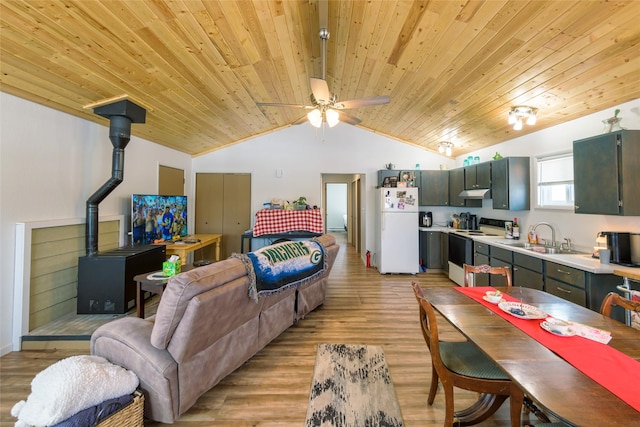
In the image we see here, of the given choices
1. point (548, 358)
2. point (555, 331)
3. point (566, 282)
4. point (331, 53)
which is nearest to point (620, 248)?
point (566, 282)

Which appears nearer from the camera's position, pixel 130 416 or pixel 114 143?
pixel 130 416

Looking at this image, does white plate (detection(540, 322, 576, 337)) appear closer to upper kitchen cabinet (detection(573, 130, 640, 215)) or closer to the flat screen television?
upper kitchen cabinet (detection(573, 130, 640, 215))

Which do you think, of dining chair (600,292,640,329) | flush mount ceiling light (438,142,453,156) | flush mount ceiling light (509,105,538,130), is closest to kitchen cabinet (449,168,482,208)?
flush mount ceiling light (438,142,453,156)

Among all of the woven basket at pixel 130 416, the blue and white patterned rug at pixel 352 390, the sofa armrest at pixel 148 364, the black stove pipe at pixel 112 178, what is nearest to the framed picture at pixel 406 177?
the blue and white patterned rug at pixel 352 390

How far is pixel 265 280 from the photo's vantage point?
2154 mm

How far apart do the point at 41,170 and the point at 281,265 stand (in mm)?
2651

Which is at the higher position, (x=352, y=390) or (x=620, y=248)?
(x=620, y=248)

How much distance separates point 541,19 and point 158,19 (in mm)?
2864

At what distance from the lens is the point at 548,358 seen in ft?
3.75

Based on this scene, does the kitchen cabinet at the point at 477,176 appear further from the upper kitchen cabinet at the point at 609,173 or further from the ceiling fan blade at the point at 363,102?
the ceiling fan blade at the point at 363,102

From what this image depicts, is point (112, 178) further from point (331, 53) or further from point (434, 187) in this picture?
point (434, 187)

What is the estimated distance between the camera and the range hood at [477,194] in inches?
170

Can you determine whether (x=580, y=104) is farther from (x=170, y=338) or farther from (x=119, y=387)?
(x=119, y=387)

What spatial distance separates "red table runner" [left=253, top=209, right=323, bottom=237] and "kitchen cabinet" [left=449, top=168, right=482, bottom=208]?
9.10ft
